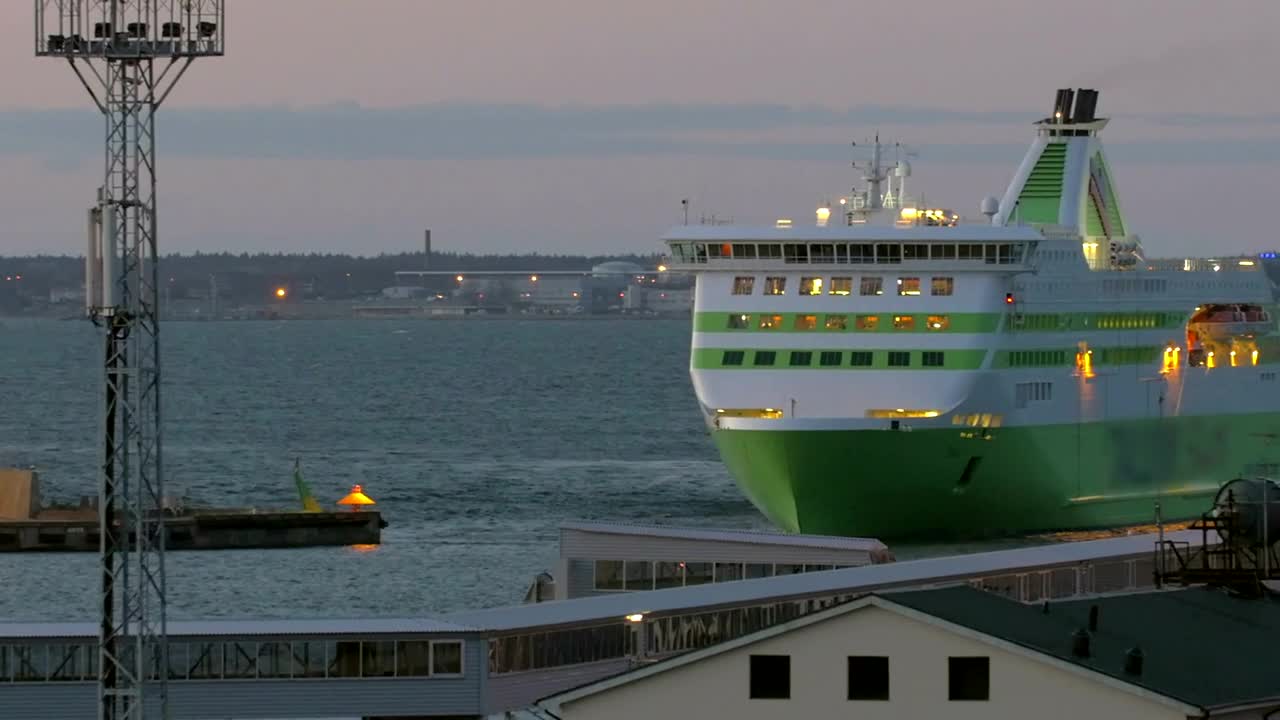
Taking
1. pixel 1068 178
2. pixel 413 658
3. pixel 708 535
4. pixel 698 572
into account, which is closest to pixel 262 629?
pixel 413 658

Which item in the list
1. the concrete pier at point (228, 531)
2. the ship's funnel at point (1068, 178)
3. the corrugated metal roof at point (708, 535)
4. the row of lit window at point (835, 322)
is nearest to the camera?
the corrugated metal roof at point (708, 535)

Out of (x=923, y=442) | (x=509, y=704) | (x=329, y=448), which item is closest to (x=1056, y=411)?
(x=923, y=442)

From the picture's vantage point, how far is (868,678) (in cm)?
2430

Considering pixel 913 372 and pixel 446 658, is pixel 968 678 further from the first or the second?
pixel 913 372

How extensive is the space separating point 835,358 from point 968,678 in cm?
3040

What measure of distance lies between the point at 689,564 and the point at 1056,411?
55.3 ft

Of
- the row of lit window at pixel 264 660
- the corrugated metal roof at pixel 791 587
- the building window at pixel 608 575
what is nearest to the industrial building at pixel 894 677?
the row of lit window at pixel 264 660

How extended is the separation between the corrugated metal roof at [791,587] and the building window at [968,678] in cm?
906

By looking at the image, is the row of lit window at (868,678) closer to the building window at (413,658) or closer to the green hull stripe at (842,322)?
the building window at (413,658)

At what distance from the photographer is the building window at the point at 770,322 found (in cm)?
5475

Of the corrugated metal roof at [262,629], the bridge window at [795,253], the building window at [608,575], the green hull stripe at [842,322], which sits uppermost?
the bridge window at [795,253]

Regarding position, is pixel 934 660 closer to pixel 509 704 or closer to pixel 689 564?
pixel 509 704

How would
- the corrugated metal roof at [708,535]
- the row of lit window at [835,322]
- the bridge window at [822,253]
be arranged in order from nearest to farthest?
1. the corrugated metal roof at [708,535]
2. the row of lit window at [835,322]
3. the bridge window at [822,253]

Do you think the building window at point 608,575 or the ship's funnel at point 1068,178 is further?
the ship's funnel at point 1068,178
